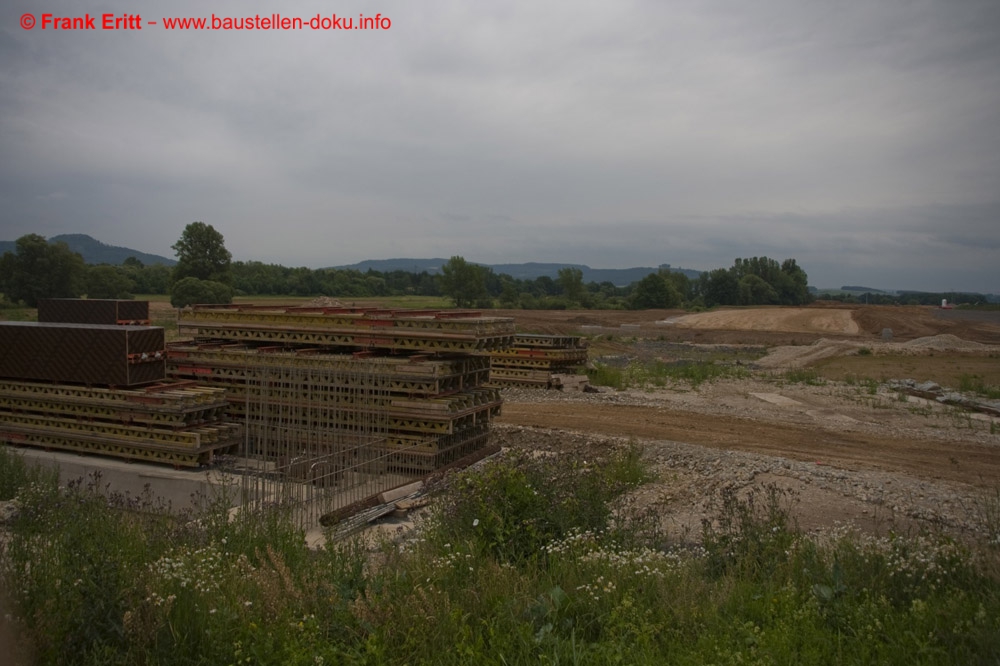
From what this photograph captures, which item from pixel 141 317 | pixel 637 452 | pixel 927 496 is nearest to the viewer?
pixel 927 496

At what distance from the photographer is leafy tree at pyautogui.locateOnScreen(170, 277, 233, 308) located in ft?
124

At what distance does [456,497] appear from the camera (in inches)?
267

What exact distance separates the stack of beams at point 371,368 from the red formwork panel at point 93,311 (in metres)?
1.39

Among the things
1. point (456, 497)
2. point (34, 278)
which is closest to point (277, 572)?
point (456, 497)

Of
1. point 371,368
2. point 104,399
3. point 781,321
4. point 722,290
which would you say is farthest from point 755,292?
point 104,399

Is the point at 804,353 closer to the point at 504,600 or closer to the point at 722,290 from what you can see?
the point at 504,600

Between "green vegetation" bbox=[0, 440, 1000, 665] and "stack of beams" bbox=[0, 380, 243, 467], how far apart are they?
16.6ft

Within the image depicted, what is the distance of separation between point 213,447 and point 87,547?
673 centimetres

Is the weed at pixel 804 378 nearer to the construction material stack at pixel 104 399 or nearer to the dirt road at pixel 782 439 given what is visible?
the dirt road at pixel 782 439

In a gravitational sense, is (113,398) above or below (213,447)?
above

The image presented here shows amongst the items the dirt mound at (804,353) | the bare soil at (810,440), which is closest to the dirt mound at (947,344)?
the dirt mound at (804,353)

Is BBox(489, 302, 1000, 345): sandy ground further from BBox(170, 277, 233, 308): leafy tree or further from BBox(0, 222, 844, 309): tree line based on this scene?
BBox(170, 277, 233, 308): leafy tree

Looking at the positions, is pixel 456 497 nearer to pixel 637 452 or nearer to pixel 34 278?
pixel 637 452

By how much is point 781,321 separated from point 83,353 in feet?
165
